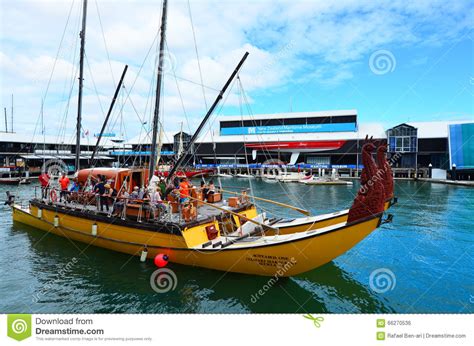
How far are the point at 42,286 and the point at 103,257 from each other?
104 inches

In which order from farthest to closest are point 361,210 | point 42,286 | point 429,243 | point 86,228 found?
point 429,243, point 86,228, point 42,286, point 361,210

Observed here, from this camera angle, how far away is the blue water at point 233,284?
888 centimetres

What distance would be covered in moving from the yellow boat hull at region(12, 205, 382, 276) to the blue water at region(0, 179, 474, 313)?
47cm

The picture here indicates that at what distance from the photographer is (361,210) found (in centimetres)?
855

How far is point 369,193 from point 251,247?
12.5 feet

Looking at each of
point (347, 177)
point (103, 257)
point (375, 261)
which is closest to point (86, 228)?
point (103, 257)

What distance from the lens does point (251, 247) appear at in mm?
9391

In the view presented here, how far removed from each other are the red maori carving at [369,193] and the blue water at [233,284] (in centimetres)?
289

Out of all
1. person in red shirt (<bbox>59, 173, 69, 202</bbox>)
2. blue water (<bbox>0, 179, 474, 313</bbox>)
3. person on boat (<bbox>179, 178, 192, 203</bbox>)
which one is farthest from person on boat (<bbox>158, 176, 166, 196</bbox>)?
person in red shirt (<bbox>59, 173, 69, 202</bbox>)

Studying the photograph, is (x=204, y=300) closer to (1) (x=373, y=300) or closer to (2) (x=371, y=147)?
(1) (x=373, y=300)

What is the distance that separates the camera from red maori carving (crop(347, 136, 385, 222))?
8484mm

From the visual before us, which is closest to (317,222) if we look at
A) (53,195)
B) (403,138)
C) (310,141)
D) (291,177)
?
(53,195)

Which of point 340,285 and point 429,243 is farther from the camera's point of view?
point 429,243

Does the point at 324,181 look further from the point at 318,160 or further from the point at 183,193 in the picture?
the point at 183,193
